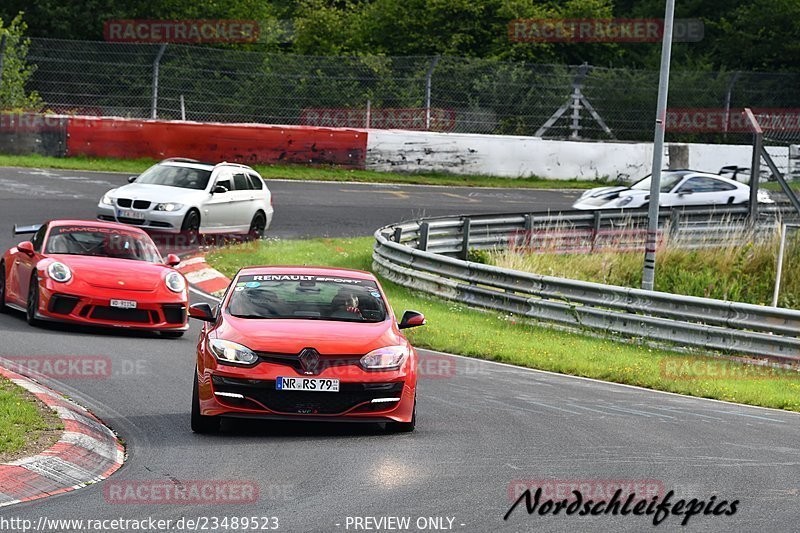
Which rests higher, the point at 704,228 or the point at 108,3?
the point at 108,3

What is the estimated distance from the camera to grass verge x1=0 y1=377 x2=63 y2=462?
859 cm

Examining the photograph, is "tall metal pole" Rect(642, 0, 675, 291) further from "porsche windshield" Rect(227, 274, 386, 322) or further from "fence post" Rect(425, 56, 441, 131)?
"fence post" Rect(425, 56, 441, 131)

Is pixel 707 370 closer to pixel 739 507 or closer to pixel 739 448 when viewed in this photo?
pixel 739 448

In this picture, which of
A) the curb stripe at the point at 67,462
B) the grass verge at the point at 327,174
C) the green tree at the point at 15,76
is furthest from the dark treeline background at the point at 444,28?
the curb stripe at the point at 67,462

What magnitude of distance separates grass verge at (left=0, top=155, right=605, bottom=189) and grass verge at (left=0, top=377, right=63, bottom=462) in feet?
72.8

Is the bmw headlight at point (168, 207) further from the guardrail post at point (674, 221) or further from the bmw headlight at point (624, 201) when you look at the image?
the bmw headlight at point (624, 201)

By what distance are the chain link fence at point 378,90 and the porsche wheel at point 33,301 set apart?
17.2 meters

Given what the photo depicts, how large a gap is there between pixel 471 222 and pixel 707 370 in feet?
30.5

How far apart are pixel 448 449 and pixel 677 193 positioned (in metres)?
22.0

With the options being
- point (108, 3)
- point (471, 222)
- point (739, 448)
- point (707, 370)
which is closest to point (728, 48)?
point (108, 3)

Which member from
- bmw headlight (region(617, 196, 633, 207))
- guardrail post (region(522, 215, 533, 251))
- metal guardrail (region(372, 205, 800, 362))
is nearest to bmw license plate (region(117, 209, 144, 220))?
metal guardrail (region(372, 205, 800, 362))

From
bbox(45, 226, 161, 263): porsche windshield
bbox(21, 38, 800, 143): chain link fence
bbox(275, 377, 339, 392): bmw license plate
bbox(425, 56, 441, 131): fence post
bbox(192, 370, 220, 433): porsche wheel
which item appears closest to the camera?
bbox(275, 377, 339, 392): bmw license plate

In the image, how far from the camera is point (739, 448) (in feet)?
33.9

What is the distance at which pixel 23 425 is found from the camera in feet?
30.4
